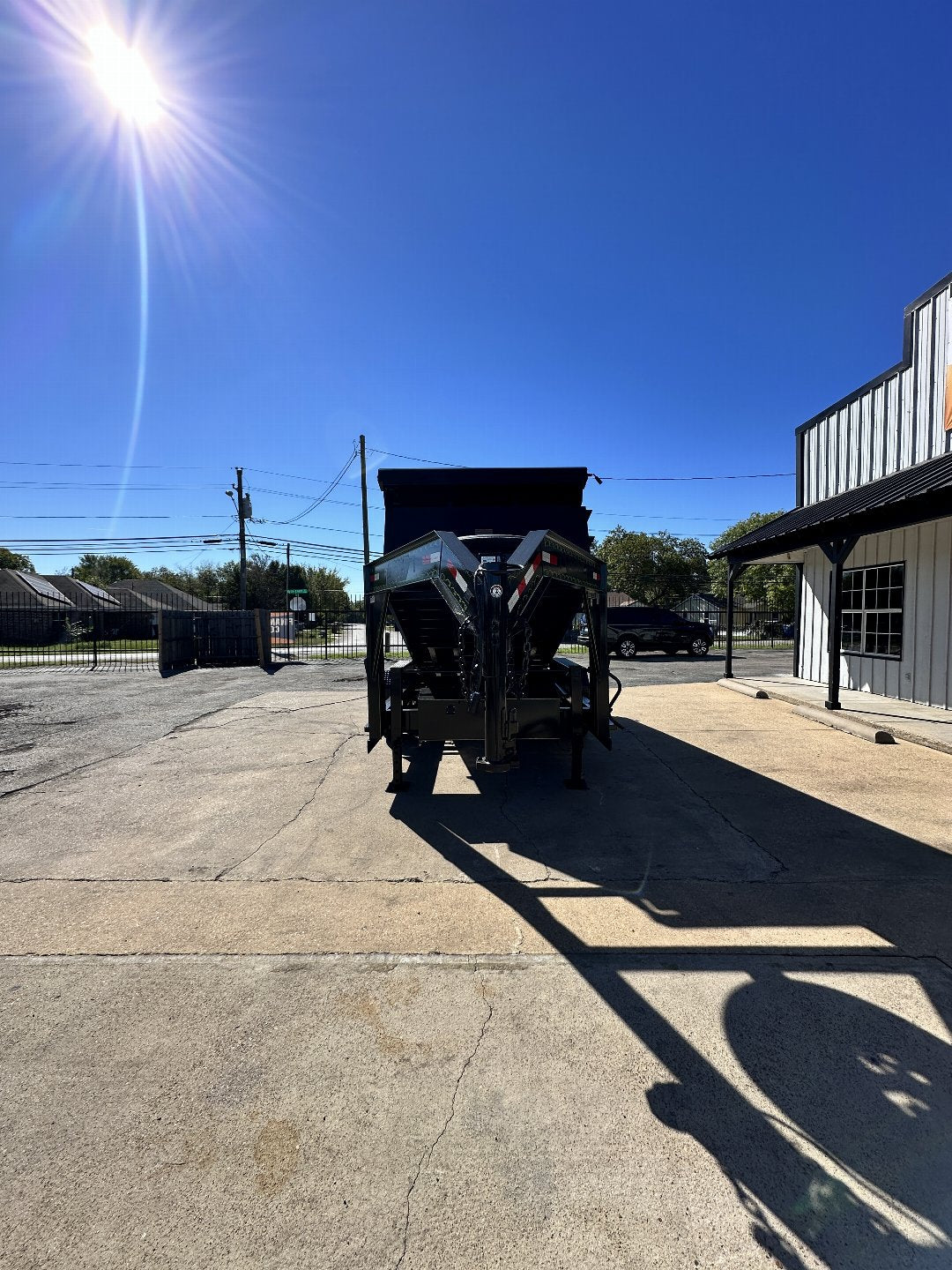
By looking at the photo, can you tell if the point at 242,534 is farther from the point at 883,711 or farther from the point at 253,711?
the point at 883,711

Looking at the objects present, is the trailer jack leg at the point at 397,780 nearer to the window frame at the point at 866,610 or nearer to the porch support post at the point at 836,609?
the porch support post at the point at 836,609

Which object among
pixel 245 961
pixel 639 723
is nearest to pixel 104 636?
pixel 639 723

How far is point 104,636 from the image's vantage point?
43812mm

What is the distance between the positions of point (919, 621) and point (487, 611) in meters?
9.59

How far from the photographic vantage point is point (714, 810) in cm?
515

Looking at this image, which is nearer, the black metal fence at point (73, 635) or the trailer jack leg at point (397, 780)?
the trailer jack leg at point (397, 780)

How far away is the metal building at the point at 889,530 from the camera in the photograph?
358 inches

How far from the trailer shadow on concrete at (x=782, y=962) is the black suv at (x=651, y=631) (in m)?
16.3

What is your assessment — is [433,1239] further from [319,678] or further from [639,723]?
[319,678]

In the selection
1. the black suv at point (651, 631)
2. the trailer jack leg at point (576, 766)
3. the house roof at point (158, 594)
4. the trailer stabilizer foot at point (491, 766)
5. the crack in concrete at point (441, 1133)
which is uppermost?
the house roof at point (158, 594)

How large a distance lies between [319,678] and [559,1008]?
1402 cm

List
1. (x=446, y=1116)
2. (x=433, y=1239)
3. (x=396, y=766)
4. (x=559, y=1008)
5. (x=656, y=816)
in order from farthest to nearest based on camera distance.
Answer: (x=396, y=766) < (x=656, y=816) < (x=559, y=1008) < (x=446, y=1116) < (x=433, y=1239)

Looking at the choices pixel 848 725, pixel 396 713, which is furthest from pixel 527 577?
pixel 848 725

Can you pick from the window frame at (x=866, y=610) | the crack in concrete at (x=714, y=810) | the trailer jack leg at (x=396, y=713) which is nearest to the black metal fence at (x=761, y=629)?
the window frame at (x=866, y=610)
